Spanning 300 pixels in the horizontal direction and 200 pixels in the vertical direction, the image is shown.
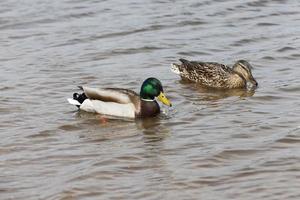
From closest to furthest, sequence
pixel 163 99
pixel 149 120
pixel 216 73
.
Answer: pixel 149 120, pixel 163 99, pixel 216 73

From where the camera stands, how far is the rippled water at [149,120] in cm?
905

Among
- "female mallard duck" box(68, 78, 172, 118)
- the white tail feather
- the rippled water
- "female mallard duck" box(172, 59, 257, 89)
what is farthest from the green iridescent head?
"female mallard duck" box(172, 59, 257, 89)

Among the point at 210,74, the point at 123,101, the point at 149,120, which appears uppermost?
the point at 123,101

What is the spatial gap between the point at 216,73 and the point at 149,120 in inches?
93.3

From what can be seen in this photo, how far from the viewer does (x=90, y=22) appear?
63.1 ft

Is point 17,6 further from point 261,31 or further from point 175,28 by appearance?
point 261,31

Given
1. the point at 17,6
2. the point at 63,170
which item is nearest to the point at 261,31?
the point at 17,6

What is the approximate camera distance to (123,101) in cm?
1210

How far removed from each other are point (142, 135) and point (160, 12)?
29.9ft

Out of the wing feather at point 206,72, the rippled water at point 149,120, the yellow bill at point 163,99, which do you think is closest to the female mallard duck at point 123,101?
the yellow bill at point 163,99

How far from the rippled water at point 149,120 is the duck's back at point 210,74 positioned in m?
0.29

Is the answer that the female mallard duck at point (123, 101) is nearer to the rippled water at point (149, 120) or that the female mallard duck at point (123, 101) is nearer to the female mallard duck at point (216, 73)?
the rippled water at point (149, 120)

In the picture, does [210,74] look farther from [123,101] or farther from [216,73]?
[123,101]

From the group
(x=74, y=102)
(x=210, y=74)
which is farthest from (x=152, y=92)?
(x=210, y=74)
